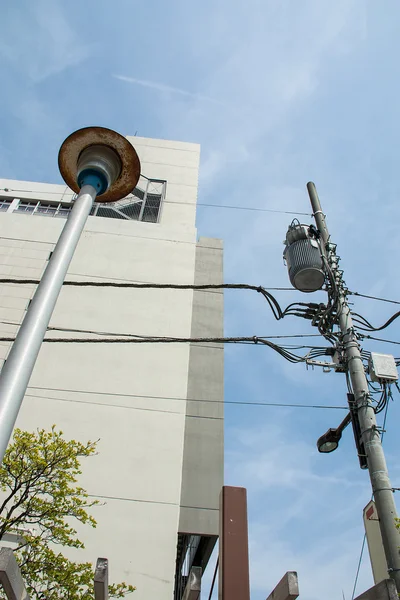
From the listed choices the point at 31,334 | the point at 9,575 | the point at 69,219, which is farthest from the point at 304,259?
the point at 9,575

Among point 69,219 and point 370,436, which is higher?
point 69,219

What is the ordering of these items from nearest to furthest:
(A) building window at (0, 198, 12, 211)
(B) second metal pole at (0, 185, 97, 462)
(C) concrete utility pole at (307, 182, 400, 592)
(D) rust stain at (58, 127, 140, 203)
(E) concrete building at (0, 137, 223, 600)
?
(B) second metal pole at (0, 185, 97, 462)
(C) concrete utility pole at (307, 182, 400, 592)
(D) rust stain at (58, 127, 140, 203)
(E) concrete building at (0, 137, 223, 600)
(A) building window at (0, 198, 12, 211)

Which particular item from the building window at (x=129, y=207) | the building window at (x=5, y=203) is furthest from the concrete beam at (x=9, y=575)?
the building window at (x=5, y=203)

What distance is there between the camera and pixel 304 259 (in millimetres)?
7152

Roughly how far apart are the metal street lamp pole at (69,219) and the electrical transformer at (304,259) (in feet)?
11.2

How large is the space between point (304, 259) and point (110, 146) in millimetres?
3894

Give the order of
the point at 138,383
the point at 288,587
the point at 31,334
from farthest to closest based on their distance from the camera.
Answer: the point at 138,383 < the point at 288,587 < the point at 31,334

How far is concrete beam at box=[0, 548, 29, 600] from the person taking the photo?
3369 millimetres

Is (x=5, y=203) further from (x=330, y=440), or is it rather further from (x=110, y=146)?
(x=330, y=440)

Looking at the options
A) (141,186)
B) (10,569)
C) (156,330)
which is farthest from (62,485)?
(141,186)

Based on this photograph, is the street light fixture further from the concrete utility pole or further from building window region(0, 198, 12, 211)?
building window region(0, 198, 12, 211)

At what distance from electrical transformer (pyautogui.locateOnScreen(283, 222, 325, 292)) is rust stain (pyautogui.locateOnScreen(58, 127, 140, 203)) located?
3.41m

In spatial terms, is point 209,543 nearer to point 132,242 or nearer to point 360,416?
point 360,416

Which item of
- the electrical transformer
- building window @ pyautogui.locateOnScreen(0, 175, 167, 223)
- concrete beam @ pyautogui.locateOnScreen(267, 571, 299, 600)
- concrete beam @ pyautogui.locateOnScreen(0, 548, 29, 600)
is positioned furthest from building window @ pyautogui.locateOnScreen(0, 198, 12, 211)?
concrete beam @ pyautogui.locateOnScreen(267, 571, 299, 600)
